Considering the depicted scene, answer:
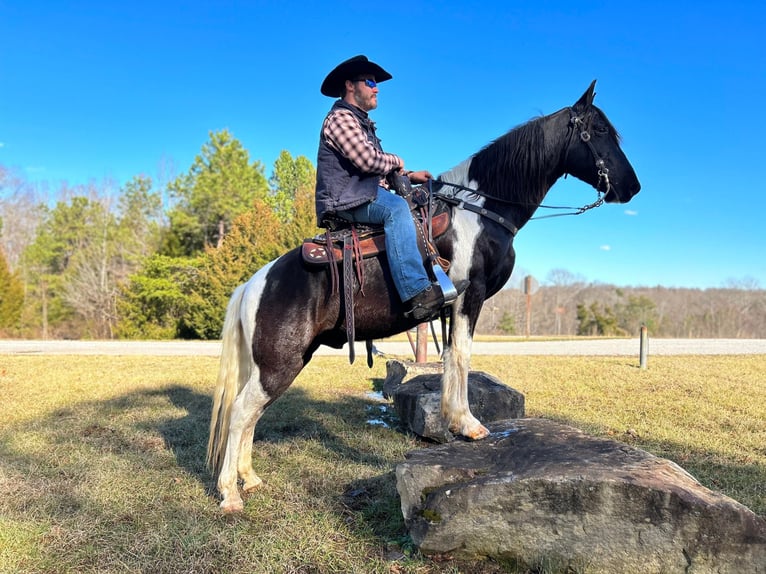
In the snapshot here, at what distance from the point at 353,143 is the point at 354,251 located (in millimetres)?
799

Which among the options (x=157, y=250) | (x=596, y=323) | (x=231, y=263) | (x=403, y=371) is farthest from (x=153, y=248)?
(x=596, y=323)

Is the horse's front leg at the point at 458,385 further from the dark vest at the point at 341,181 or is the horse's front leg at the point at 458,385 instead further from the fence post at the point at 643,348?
the fence post at the point at 643,348

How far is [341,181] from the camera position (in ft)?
11.9

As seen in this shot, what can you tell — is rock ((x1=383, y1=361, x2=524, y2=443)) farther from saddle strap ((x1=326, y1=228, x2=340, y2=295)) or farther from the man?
saddle strap ((x1=326, y1=228, x2=340, y2=295))

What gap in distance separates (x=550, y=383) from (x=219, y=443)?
25.4ft

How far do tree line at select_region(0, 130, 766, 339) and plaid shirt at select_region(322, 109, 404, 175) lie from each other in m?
20.7

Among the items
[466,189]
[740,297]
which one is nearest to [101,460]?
[466,189]

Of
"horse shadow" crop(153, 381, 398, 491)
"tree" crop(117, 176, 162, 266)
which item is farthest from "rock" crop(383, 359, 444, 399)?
"tree" crop(117, 176, 162, 266)

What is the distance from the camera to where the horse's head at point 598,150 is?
388 centimetres

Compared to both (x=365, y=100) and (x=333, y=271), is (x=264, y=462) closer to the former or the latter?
(x=333, y=271)

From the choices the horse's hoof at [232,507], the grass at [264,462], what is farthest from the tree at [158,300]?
the horse's hoof at [232,507]

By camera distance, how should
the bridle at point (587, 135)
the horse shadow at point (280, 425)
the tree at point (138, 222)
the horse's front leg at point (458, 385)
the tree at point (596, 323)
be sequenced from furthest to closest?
the tree at point (596, 323) < the tree at point (138, 222) < the horse shadow at point (280, 425) < the bridle at point (587, 135) < the horse's front leg at point (458, 385)

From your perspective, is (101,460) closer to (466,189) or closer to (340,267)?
(340,267)

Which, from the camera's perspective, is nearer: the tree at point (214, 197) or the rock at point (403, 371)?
the rock at point (403, 371)
